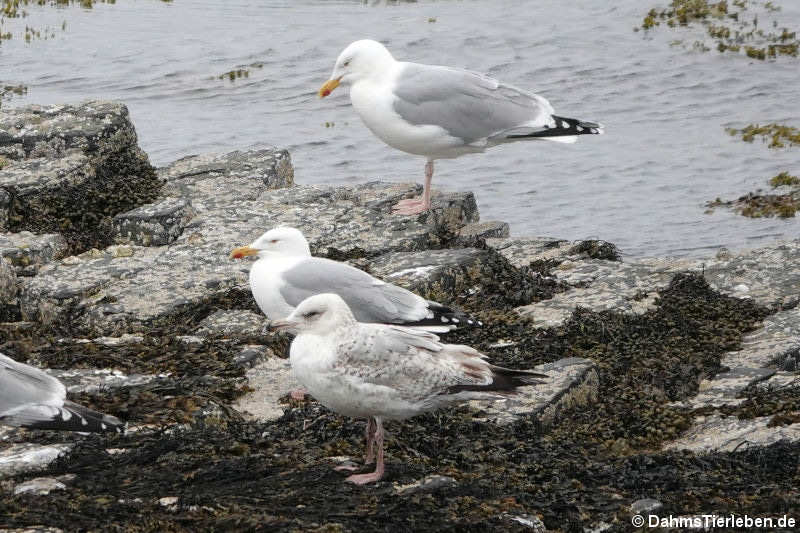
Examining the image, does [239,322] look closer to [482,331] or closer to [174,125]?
[482,331]

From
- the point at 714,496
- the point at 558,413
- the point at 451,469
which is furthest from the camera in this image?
the point at 558,413

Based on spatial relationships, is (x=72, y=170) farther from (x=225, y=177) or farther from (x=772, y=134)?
(x=772, y=134)

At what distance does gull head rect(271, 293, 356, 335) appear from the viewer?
553 cm

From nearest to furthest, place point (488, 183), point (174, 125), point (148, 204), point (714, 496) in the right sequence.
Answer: point (714, 496)
point (148, 204)
point (488, 183)
point (174, 125)

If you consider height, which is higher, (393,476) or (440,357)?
(440,357)

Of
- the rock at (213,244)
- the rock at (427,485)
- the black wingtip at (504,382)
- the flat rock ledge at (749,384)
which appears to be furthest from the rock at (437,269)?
the rock at (427,485)

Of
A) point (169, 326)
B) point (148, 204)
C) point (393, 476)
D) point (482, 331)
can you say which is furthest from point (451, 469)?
point (148, 204)

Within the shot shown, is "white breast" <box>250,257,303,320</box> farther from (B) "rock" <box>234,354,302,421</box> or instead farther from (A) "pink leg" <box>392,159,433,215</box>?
(A) "pink leg" <box>392,159,433,215</box>

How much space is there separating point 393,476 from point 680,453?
4.60 ft

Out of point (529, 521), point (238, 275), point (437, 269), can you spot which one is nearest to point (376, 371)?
point (529, 521)

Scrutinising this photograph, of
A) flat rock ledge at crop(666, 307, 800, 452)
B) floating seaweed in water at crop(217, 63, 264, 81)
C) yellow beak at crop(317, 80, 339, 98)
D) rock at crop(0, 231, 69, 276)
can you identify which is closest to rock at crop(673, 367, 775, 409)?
flat rock ledge at crop(666, 307, 800, 452)

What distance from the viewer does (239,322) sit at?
7.45 meters

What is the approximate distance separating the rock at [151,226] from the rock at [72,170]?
0.19 metres

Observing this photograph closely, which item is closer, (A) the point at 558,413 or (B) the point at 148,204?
(A) the point at 558,413
